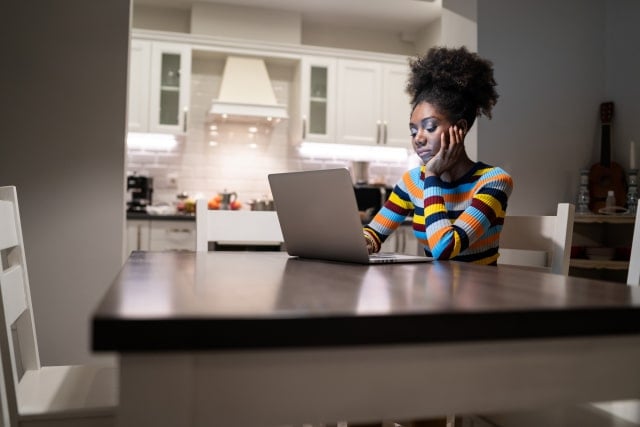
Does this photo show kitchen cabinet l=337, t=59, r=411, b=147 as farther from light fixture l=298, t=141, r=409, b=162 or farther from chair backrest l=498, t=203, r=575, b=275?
chair backrest l=498, t=203, r=575, b=275

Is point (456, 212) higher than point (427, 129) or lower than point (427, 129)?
lower

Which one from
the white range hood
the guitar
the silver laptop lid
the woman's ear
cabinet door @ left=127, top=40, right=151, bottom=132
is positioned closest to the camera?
the silver laptop lid

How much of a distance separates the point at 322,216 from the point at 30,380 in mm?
724

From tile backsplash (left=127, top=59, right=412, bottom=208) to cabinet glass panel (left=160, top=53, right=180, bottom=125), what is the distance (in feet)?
0.84

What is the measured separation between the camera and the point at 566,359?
596 mm

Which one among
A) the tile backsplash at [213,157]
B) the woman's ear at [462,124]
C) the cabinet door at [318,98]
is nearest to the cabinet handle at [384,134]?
the cabinet door at [318,98]

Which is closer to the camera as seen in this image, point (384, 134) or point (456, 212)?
point (456, 212)

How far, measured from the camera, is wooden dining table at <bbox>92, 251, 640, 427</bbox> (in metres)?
0.50

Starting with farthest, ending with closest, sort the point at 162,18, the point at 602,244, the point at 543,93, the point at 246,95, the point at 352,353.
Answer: the point at 162,18
the point at 246,95
the point at 602,244
the point at 543,93
the point at 352,353

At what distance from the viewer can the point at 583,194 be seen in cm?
314

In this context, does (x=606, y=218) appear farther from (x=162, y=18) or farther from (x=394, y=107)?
(x=162, y=18)

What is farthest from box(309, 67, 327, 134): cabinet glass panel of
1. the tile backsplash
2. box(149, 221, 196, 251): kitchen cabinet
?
box(149, 221, 196, 251): kitchen cabinet

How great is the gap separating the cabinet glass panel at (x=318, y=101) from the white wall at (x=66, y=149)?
2318mm

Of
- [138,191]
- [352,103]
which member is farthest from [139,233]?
[352,103]
